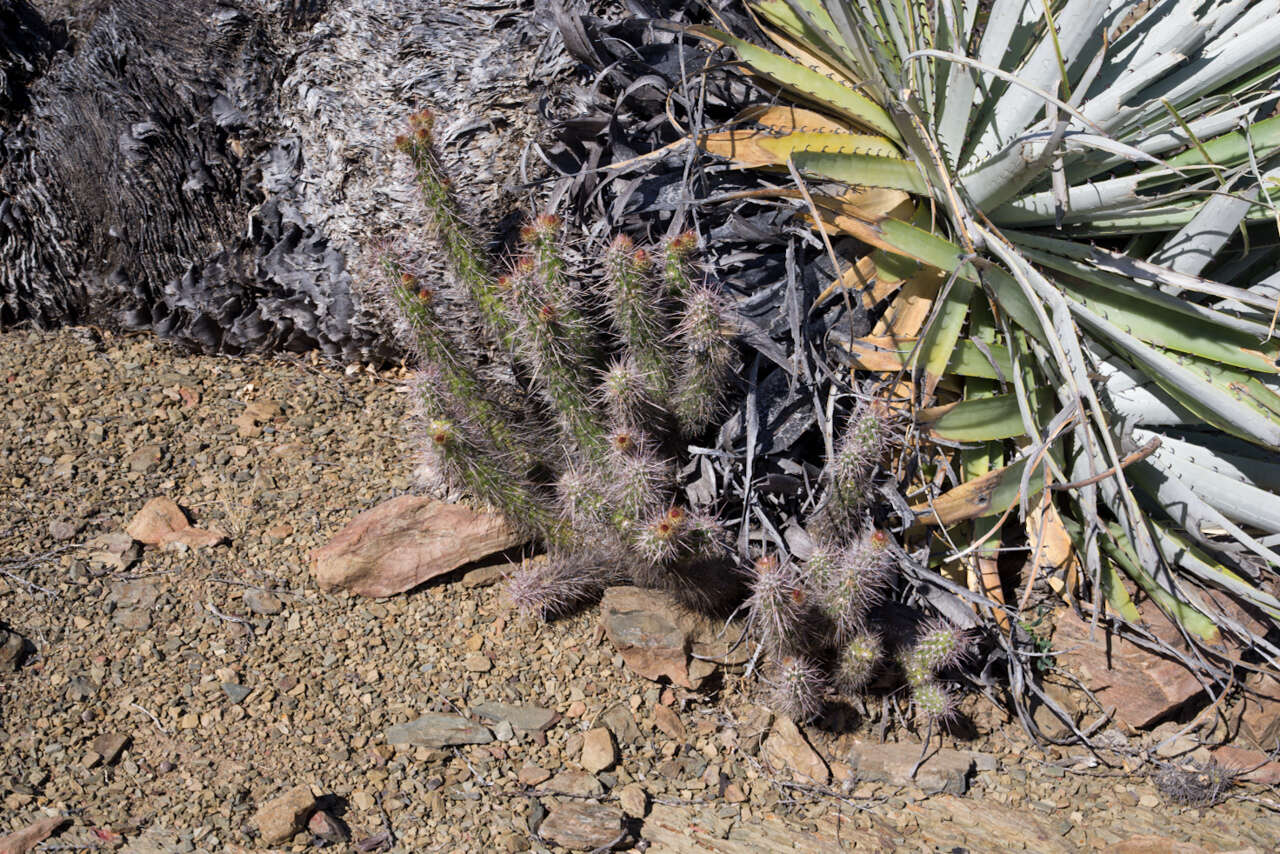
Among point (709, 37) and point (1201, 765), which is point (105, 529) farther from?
point (1201, 765)

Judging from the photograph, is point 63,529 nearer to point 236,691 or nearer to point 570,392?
point 236,691

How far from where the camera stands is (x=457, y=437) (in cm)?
251

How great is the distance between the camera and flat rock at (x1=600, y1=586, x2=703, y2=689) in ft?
8.84

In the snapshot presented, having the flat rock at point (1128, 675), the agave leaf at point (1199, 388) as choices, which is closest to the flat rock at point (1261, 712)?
the flat rock at point (1128, 675)

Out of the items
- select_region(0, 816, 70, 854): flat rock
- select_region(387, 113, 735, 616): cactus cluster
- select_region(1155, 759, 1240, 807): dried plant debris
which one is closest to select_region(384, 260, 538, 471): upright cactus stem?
select_region(387, 113, 735, 616): cactus cluster

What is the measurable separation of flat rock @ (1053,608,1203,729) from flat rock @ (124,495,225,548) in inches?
99.8

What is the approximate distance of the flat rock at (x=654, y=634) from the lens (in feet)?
8.84


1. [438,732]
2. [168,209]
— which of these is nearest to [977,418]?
[438,732]

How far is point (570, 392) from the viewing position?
2.65 m

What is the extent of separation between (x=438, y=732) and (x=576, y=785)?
39 cm

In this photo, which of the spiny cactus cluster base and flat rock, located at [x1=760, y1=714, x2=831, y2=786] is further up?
the spiny cactus cluster base

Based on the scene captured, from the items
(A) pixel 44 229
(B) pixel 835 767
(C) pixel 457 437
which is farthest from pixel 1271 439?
(A) pixel 44 229

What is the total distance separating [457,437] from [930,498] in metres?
1.29

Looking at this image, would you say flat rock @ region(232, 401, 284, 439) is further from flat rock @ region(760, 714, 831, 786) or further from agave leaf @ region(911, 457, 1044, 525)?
agave leaf @ region(911, 457, 1044, 525)
